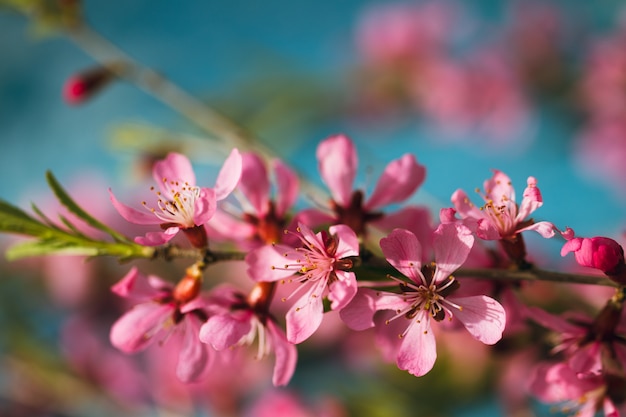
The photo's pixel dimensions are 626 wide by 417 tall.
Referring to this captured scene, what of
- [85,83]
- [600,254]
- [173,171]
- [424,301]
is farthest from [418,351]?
[85,83]

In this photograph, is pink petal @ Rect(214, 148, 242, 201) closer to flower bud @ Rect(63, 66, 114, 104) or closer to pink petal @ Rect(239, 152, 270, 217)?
pink petal @ Rect(239, 152, 270, 217)

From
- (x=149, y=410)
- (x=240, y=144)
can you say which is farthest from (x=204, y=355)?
(x=149, y=410)

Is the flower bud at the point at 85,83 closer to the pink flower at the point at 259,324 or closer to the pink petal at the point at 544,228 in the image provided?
the pink flower at the point at 259,324

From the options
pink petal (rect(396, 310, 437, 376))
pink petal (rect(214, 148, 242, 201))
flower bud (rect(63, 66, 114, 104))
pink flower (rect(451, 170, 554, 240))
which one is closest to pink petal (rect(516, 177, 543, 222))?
pink flower (rect(451, 170, 554, 240))

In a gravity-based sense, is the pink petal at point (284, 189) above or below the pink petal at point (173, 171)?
above

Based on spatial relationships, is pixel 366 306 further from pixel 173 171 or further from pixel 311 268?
pixel 173 171

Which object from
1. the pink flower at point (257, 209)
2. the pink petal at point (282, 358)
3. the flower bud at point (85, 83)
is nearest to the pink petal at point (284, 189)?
the pink flower at point (257, 209)
